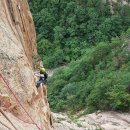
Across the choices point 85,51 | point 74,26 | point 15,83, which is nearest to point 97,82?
point 85,51

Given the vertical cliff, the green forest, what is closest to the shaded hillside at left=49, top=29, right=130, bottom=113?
the green forest

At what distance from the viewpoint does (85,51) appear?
221 ft

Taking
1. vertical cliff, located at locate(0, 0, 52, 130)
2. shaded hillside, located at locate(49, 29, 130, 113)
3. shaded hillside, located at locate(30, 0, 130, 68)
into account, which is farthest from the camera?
shaded hillside, located at locate(30, 0, 130, 68)

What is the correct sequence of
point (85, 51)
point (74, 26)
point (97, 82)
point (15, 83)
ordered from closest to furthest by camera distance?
point (15, 83) → point (97, 82) → point (85, 51) → point (74, 26)

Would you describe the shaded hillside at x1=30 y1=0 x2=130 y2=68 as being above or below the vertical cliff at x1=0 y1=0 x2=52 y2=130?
below

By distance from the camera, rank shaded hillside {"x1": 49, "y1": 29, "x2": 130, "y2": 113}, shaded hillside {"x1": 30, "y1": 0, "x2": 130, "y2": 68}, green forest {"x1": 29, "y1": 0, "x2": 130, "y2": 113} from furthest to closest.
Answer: shaded hillside {"x1": 30, "y1": 0, "x2": 130, "y2": 68}, green forest {"x1": 29, "y1": 0, "x2": 130, "y2": 113}, shaded hillside {"x1": 49, "y1": 29, "x2": 130, "y2": 113}

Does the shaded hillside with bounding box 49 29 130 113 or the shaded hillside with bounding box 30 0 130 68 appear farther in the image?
the shaded hillside with bounding box 30 0 130 68

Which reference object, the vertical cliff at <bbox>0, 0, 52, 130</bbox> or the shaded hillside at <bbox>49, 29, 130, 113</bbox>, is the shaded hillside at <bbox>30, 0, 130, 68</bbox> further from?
the vertical cliff at <bbox>0, 0, 52, 130</bbox>

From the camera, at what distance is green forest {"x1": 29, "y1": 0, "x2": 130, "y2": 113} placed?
143ft

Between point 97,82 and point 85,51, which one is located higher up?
point 97,82

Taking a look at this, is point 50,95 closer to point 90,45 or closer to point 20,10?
point 90,45

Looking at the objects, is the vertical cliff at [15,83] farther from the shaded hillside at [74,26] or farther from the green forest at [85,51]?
the shaded hillside at [74,26]

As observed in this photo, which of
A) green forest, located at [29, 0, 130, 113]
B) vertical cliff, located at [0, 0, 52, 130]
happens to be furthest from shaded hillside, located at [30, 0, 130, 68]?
vertical cliff, located at [0, 0, 52, 130]

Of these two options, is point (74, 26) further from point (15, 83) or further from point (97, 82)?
point (15, 83)
